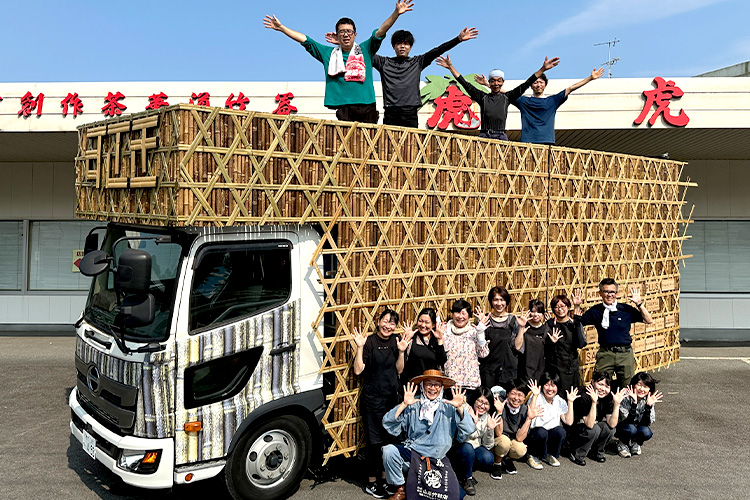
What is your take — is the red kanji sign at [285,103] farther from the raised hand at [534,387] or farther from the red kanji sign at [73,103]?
the raised hand at [534,387]

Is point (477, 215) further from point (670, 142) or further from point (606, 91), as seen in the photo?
point (670, 142)

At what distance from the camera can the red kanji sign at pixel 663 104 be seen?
1147 centimetres

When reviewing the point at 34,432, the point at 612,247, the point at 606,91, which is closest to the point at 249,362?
the point at 34,432

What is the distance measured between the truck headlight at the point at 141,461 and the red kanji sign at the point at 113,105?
31.9 feet

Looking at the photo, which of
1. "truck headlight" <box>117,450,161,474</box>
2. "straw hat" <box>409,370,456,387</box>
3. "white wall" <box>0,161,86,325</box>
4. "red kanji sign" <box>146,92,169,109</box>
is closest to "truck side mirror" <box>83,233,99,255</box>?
"truck headlight" <box>117,450,161,474</box>

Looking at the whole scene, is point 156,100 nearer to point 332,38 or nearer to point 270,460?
point 332,38

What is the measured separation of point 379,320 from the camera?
5555mm

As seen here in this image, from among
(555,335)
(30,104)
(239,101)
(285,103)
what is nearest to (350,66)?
(555,335)

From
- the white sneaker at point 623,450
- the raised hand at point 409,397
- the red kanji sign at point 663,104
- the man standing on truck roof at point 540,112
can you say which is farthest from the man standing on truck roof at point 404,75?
the red kanji sign at point 663,104

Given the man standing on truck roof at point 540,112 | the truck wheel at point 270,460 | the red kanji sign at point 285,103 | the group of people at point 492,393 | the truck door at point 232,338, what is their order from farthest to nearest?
the red kanji sign at point 285,103
the man standing on truck roof at point 540,112
the group of people at point 492,393
the truck wheel at point 270,460
the truck door at point 232,338

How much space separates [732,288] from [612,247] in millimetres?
8533

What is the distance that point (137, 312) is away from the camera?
4.48m

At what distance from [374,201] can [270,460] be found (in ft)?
9.03

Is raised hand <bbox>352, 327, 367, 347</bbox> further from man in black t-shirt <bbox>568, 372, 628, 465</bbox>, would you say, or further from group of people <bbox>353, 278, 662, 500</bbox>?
man in black t-shirt <bbox>568, 372, 628, 465</bbox>
